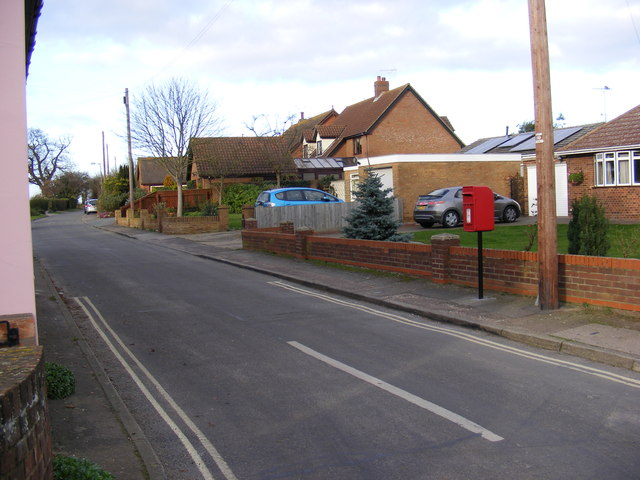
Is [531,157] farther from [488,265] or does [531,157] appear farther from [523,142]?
[488,265]

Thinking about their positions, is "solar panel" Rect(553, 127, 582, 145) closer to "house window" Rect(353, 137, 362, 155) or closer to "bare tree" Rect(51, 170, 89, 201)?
"house window" Rect(353, 137, 362, 155)

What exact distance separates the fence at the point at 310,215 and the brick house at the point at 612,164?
24.9 ft

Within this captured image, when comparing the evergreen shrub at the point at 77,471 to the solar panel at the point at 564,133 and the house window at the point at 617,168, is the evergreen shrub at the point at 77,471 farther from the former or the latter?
the solar panel at the point at 564,133

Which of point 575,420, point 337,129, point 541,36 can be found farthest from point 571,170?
point 337,129

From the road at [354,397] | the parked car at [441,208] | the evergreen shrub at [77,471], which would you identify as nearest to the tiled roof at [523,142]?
the parked car at [441,208]

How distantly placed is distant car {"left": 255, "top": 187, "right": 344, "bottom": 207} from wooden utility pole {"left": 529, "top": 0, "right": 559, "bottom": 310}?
16.7 m

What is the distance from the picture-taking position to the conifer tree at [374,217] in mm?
16078

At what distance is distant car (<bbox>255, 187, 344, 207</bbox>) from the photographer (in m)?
25.5

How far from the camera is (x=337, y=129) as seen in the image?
50312 mm

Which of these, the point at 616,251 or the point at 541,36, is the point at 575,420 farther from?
the point at 616,251

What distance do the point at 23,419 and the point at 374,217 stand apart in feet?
44.3

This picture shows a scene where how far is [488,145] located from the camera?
125ft

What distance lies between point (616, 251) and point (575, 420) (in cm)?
909

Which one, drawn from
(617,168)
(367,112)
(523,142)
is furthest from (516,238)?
(367,112)
